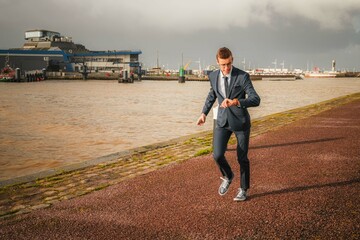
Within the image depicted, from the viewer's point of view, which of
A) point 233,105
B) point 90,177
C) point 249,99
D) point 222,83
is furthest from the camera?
point 90,177

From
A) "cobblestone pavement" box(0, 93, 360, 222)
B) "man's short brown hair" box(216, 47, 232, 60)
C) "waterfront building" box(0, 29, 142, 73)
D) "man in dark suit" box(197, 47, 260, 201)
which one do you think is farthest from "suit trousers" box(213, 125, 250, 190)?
"waterfront building" box(0, 29, 142, 73)

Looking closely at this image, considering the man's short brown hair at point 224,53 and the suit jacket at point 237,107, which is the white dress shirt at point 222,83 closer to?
the suit jacket at point 237,107

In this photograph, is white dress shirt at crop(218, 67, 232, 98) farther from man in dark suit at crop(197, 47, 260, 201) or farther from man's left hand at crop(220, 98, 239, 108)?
man's left hand at crop(220, 98, 239, 108)

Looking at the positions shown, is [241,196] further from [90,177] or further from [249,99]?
[90,177]

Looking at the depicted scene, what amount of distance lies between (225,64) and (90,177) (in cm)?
347

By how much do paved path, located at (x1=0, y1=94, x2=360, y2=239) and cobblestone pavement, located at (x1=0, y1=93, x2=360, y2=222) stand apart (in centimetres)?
2

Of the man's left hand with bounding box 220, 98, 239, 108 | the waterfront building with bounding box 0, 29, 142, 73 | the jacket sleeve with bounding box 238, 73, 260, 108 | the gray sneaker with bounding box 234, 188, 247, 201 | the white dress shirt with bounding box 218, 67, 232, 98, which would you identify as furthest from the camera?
the waterfront building with bounding box 0, 29, 142, 73

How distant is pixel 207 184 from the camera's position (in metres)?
5.68

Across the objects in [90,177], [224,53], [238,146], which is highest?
[224,53]

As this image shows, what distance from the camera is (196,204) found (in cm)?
476

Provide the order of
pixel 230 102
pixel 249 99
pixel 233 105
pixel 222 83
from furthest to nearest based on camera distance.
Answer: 1. pixel 222 83
2. pixel 233 105
3. pixel 249 99
4. pixel 230 102

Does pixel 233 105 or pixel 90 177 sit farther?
pixel 90 177

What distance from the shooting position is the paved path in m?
3.91

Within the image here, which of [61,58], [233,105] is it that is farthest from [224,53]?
[61,58]
